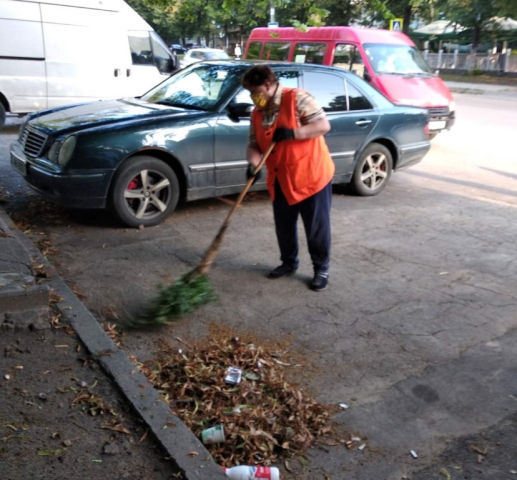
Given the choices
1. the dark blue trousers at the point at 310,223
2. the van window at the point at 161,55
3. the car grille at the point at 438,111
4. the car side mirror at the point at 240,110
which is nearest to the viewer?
the dark blue trousers at the point at 310,223

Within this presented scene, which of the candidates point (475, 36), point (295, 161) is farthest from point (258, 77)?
point (475, 36)

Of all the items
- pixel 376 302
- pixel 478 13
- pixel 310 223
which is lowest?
pixel 376 302

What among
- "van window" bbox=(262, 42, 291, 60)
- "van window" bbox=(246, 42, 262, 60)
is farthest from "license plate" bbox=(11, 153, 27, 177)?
"van window" bbox=(246, 42, 262, 60)

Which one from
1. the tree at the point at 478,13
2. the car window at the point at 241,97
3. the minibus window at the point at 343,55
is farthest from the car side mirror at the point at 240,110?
the tree at the point at 478,13

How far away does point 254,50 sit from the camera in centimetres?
1524

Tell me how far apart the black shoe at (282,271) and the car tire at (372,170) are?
295 centimetres

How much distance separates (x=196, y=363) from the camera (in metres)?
3.90

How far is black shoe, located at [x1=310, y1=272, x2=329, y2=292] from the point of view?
5227 millimetres

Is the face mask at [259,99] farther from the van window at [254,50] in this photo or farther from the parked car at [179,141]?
the van window at [254,50]

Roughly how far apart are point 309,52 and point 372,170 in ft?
19.5

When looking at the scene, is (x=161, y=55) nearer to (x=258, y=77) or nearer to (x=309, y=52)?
(x=309, y=52)

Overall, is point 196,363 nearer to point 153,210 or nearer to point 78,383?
point 78,383

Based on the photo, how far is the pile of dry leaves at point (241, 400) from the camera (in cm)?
319

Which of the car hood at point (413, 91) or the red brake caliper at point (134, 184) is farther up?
the car hood at point (413, 91)
